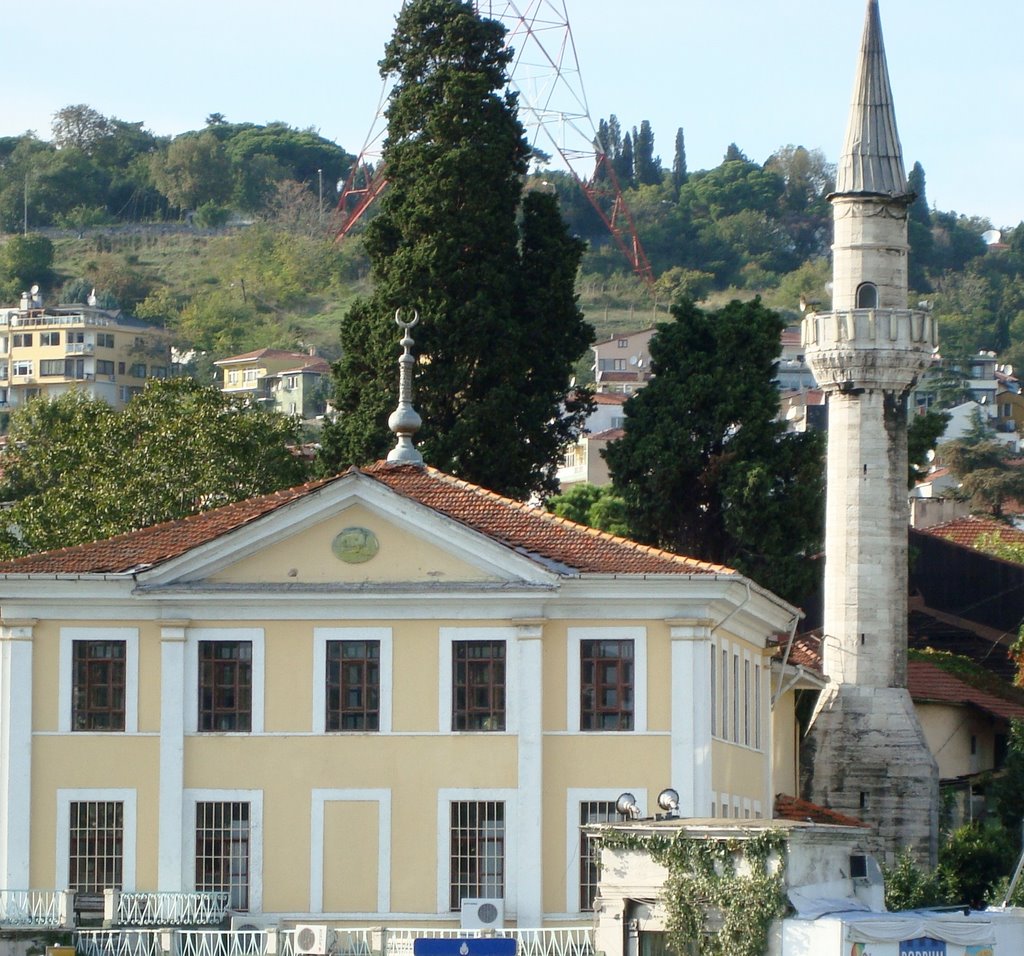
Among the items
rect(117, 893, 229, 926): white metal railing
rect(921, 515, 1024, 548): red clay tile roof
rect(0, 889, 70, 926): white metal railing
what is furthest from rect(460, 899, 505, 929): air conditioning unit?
rect(921, 515, 1024, 548): red clay tile roof

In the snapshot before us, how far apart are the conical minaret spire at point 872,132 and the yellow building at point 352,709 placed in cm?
1939

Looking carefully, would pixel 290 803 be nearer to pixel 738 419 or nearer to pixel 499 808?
pixel 499 808

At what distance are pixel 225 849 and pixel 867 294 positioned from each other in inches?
899

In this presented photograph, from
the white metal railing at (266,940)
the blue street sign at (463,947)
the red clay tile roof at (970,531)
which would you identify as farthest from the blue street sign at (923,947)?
the red clay tile roof at (970,531)

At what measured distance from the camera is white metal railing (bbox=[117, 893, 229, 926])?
39.0 metres

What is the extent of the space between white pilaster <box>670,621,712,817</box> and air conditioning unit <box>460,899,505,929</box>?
316 centimetres

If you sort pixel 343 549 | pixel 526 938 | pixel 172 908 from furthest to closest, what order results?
pixel 343 549 < pixel 172 908 < pixel 526 938

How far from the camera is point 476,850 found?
Result: 4012cm

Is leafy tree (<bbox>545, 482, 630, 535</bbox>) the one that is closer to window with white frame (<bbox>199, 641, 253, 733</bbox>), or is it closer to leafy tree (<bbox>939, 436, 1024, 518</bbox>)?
leafy tree (<bbox>939, 436, 1024, 518</bbox>)

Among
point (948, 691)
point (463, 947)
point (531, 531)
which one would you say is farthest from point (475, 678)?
point (948, 691)

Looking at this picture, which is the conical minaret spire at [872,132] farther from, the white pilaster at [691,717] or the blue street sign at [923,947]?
the blue street sign at [923,947]

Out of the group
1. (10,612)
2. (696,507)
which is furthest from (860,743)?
(10,612)

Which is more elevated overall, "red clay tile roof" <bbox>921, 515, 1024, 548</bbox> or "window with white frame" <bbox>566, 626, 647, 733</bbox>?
"red clay tile roof" <bbox>921, 515, 1024, 548</bbox>

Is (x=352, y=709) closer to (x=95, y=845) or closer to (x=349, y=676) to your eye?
(x=349, y=676)
